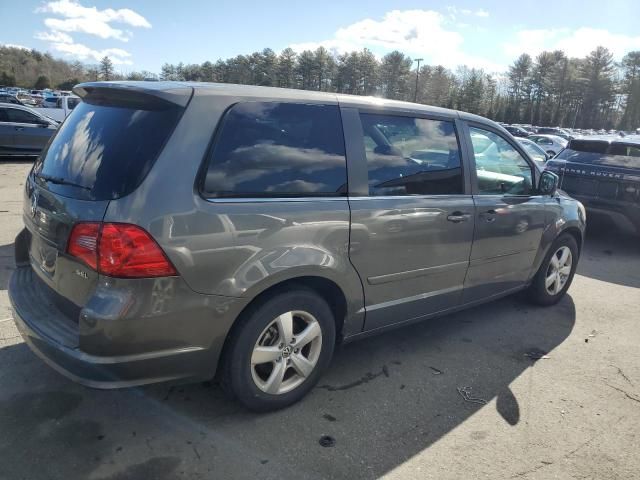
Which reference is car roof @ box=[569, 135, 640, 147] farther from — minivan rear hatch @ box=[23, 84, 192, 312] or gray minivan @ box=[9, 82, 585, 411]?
minivan rear hatch @ box=[23, 84, 192, 312]

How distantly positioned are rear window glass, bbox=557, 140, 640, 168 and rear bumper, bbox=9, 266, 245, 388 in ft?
23.4

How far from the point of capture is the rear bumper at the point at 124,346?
2.25m

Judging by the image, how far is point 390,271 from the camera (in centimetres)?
322

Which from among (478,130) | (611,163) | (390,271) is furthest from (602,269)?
(390,271)

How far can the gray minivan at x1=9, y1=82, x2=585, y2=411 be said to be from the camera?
2271 mm

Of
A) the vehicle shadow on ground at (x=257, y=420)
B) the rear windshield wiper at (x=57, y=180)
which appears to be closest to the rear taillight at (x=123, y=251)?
the rear windshield wiper at (x=57, y=180)

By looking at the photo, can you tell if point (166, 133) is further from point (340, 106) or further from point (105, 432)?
point (105, 432)

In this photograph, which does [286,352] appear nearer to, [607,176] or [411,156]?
[411,156]

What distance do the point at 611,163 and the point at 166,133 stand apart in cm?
727

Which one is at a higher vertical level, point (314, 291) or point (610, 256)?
point (314, 291)

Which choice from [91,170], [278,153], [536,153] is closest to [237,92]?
[278,153]

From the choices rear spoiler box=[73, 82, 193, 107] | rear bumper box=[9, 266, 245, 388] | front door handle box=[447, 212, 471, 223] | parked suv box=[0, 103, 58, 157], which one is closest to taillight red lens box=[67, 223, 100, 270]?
rear bumper box=[9, 266, 245, 388]

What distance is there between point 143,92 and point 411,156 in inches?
69.7

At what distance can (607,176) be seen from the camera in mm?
7336
